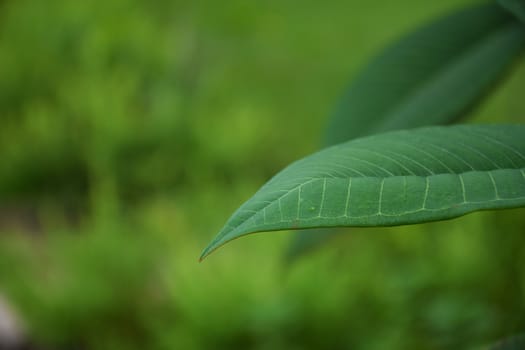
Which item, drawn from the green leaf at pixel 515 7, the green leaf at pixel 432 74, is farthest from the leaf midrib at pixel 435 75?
the green leaf at pixel 515 7

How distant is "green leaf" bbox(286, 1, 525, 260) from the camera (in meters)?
0.41

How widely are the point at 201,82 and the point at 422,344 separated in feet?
6.70

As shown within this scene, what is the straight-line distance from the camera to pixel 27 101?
280 cm

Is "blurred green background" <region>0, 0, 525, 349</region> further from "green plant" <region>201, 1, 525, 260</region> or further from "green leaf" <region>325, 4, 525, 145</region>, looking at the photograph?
"green plant" <region>201, 1, 525, 260</region>

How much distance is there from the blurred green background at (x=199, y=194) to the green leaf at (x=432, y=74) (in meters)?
0.22

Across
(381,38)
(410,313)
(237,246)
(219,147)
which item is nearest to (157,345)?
(237,246)

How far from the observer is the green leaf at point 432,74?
409 mm

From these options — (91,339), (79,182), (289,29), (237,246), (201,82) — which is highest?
(289,29)

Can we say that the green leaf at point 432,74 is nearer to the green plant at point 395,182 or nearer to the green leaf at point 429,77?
the green leaf at point 429,77

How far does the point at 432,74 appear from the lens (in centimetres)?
44

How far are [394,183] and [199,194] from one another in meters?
1.83

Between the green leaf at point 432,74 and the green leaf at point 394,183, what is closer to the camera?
the green leaf at point 394,183

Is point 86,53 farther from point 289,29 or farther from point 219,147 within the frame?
point 289,29

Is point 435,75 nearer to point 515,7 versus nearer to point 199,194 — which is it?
point 515,7
